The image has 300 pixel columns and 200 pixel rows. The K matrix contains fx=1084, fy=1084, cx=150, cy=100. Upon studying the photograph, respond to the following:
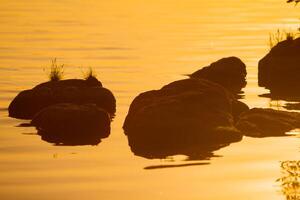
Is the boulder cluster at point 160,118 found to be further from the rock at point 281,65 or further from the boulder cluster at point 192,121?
the rock at point 281,65

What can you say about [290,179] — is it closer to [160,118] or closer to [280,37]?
[160,118]

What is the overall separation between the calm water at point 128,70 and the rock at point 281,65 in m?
0.63

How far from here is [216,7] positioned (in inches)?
3012

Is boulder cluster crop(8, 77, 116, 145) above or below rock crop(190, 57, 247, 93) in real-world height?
above

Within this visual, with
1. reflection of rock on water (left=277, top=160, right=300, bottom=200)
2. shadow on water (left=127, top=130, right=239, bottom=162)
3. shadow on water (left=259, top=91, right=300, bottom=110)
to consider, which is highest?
reflection of rock on water (left=277, top=160, right=300, bottom=200)

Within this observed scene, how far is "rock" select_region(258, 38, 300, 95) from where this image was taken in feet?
127

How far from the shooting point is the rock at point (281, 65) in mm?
38656

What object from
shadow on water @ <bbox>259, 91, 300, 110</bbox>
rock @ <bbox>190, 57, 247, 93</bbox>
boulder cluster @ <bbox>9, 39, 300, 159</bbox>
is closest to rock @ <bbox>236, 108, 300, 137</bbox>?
boulder cluster @ <bbox>9, 39, 300, 159</bbox>

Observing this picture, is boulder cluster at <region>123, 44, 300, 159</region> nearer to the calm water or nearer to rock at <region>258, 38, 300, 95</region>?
the calm water

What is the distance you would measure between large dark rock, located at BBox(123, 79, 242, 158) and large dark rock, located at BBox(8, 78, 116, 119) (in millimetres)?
3002

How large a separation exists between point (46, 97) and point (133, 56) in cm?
1511

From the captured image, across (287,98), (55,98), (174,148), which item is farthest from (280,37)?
(174,148)

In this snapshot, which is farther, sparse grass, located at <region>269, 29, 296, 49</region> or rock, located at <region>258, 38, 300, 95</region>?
sparse grass, located at <region>269, 29, 296, 49</region>

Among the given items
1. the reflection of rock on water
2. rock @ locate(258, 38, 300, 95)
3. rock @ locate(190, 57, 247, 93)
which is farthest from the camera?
rock @ locate(258, 38, 300, 95)
